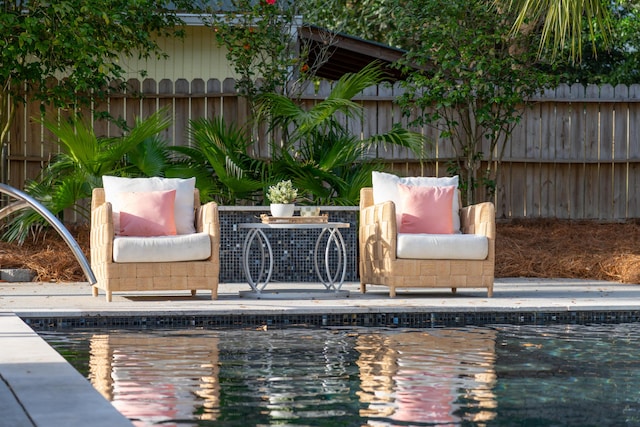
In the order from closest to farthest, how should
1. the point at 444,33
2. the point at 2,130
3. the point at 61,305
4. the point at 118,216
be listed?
the point at 61,305
the point at 118,216
the point at 2,130
the point at 444,33

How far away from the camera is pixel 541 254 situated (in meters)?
9.43

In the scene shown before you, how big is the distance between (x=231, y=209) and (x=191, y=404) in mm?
4640

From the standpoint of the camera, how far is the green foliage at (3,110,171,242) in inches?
331

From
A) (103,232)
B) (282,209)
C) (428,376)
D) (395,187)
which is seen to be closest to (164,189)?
(103,232)

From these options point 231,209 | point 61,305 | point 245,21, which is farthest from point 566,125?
point 61,305

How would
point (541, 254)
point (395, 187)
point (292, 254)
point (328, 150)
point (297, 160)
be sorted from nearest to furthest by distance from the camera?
point (395, 187), point (292, 254), point (328, 150), point (297, 160), point (541, 254)

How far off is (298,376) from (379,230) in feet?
10.6

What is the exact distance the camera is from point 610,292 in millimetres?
7465

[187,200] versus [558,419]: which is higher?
[187,200]

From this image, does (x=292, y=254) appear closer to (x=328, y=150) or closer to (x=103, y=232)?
(x=328, y=150)

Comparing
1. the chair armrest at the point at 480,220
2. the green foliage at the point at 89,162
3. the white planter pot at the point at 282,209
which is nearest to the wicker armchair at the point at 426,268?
the chair armrest at the point at 480,220

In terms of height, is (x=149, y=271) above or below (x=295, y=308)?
above

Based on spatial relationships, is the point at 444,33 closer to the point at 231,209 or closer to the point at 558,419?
the point at 231,209

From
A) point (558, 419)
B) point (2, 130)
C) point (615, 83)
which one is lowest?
Result: point (558, 419)
